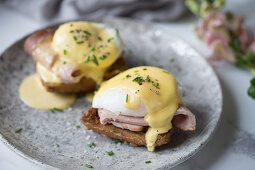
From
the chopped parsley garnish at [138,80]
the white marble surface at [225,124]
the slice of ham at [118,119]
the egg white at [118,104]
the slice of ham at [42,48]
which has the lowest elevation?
the white marble surface at [225,124]

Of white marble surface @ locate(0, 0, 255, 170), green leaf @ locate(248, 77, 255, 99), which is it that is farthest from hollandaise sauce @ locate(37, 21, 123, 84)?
green leaf @ locate(248, 77, 255, 99)

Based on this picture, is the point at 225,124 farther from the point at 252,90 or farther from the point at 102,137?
the point at 102,137

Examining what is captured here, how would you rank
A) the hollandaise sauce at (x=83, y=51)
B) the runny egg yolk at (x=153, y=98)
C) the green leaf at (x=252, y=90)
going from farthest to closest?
the green leaf at (x=252, y=90), the hollandaise sauce at (x=83, y=51), the runny egg yolk at (x=153, y=98)

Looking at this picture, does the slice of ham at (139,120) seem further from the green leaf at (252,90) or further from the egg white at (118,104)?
the green leaf at (252,90)

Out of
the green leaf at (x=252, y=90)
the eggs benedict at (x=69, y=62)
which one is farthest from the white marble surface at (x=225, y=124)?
Result: the eggs benedict at (x=69, y=62)

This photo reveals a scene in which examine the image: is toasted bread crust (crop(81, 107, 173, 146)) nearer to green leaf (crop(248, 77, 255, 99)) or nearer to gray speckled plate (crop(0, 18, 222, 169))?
gray speckled plate (crop(0, 18, 222, 169))

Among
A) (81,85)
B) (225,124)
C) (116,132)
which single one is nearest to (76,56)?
(81,85)

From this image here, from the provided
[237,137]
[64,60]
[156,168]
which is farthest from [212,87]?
[64,60]
